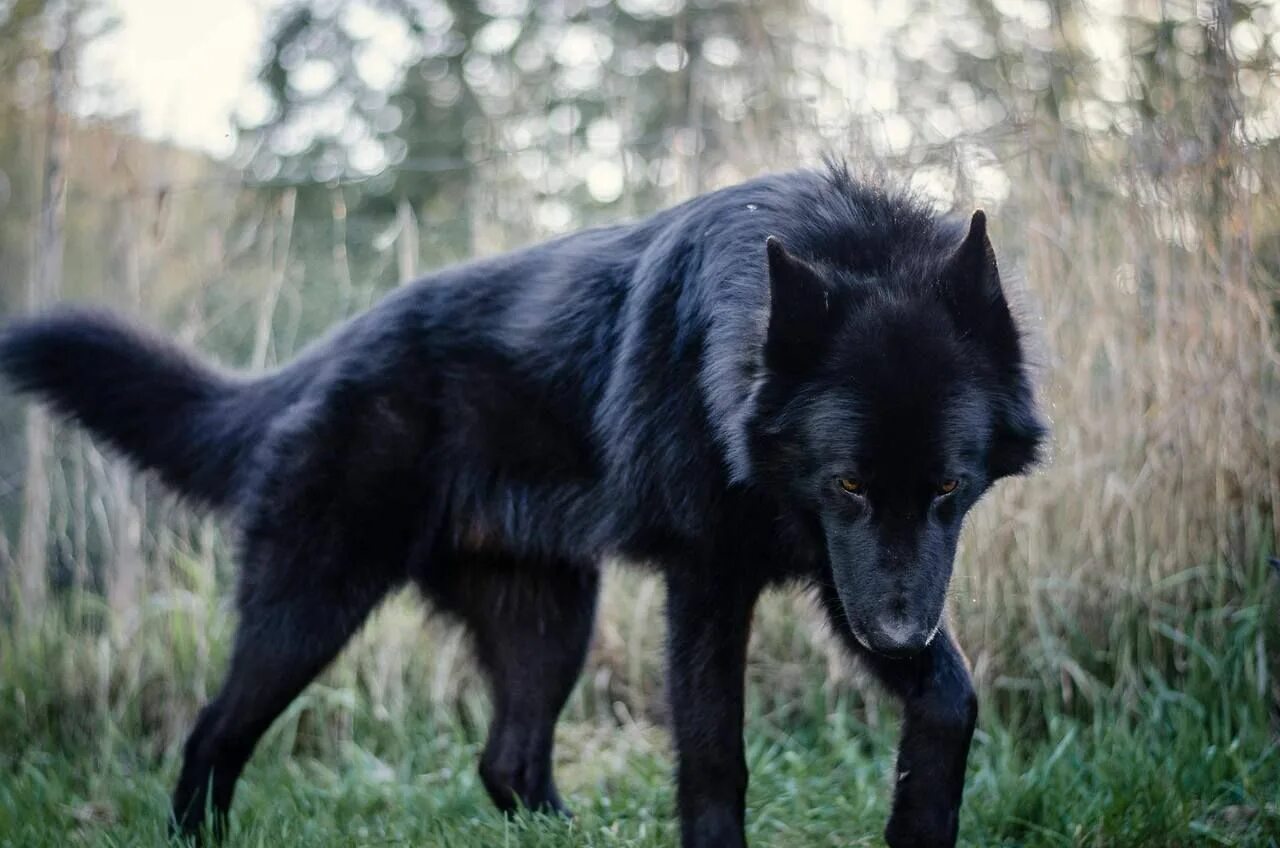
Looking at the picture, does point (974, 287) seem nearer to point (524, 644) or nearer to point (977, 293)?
point (977, 293)

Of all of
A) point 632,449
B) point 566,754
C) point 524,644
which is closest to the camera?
point 632,449

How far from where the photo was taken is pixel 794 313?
2.67 m

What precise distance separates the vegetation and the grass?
0.02 meters

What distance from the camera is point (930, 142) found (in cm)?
496

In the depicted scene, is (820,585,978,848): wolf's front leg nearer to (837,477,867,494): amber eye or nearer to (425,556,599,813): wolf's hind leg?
(837,477,867,494): amber eye

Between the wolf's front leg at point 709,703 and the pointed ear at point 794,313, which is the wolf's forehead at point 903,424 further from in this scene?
the wolf's front leg at point 709,703

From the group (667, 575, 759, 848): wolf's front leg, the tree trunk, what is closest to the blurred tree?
the tree trunk

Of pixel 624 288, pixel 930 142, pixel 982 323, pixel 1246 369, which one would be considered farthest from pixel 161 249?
pixel 1246 369

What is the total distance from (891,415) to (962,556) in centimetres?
218

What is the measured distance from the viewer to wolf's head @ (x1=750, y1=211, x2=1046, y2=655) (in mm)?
2574

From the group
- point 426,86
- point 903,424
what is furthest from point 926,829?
point 426,86

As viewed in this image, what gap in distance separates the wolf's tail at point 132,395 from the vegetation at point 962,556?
28 cm

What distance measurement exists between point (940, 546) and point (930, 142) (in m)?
2.86

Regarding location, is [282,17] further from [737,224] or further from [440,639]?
[737,224]
